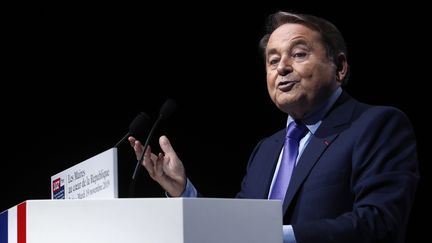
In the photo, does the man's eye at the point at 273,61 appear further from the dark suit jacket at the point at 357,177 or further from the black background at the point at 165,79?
the black background at the point at 165,79

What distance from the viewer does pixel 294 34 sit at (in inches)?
107

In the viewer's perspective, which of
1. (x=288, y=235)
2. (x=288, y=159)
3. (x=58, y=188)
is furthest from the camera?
(x=288, y=159)

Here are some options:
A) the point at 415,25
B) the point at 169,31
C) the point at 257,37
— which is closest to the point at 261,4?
the point at 257,37

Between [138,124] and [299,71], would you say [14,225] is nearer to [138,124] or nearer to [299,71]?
[138,124]

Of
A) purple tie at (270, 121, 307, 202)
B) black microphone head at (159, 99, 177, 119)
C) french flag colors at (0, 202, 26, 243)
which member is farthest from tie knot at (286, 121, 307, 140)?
french flag colors at (0, 202, 26, 243)

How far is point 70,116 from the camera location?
4102mm

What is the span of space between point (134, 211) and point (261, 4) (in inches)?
108

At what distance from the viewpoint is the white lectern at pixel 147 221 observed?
1.55m

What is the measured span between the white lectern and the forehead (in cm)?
120

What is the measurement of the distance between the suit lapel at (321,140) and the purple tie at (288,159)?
0.30 feet

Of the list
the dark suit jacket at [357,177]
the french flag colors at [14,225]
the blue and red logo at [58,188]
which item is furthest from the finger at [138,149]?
the french flag colors at [14,225]

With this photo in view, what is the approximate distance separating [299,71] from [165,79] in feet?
5.47

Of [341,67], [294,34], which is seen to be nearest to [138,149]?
[294,34]

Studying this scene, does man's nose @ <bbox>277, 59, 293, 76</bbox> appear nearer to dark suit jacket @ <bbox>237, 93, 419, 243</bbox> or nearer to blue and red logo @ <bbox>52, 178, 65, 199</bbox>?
dark suit jacket @ <bbox>237, 93, 419, 243</bbox>
